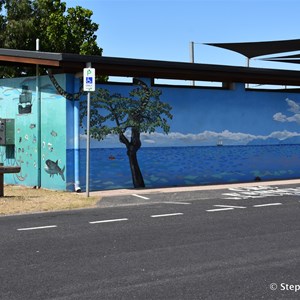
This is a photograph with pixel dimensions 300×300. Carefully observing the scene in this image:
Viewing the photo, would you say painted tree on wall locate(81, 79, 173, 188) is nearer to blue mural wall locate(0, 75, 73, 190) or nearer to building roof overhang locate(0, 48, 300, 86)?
building roof overhang locate(0, 48, 300, 86)

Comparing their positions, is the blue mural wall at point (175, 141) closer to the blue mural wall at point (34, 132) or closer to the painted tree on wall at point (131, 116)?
the blue mural wall at point (34, 132)

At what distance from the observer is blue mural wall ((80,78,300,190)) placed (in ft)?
52.4

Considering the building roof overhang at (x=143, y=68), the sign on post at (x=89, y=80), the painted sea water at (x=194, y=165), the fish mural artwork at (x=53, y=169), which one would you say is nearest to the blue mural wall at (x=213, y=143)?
the painted sea water at (x=194, y=165)

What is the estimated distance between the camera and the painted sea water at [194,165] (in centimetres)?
1580

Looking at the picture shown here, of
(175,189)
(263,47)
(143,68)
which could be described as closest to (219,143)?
(175,189)

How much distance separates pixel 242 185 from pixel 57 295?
39.4ft

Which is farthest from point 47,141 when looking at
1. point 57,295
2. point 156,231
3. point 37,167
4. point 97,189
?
point 57,295

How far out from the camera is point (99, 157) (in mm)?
15703

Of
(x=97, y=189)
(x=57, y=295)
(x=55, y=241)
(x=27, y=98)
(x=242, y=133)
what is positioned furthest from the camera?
(x=242, y=133)

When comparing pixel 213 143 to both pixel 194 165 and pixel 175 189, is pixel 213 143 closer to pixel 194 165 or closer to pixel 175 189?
pixel 194 165

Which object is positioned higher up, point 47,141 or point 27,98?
point 27,98

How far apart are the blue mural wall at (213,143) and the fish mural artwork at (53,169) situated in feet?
1.97

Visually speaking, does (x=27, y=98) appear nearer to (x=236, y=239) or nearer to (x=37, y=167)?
(x=37, y=167)

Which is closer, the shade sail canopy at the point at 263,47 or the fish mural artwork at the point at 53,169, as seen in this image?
the fish mural artwork at the point at 53,169
